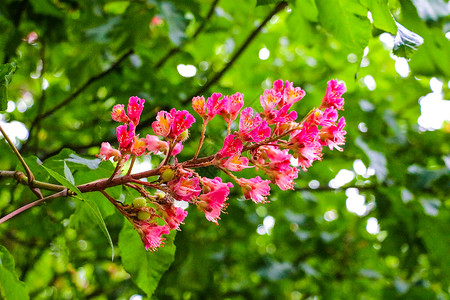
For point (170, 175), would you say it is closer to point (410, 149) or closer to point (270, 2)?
point (270, 2)

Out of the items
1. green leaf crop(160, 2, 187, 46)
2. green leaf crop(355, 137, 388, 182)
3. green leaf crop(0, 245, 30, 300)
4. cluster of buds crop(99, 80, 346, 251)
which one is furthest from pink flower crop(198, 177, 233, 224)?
green leaf crop(355, 137, 388, 182)

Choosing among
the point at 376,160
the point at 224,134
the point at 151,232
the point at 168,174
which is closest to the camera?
the point at 168,174

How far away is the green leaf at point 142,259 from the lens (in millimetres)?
1384

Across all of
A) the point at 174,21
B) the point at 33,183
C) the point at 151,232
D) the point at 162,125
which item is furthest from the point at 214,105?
the point at 174,21

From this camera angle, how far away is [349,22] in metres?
1.35

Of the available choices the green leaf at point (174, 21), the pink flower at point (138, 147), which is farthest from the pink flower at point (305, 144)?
the green leaf at point (174, 21)

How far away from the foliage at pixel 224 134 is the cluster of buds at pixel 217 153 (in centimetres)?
17

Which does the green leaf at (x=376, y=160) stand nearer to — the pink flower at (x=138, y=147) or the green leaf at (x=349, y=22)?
the green leaf at (x=349, y=22)

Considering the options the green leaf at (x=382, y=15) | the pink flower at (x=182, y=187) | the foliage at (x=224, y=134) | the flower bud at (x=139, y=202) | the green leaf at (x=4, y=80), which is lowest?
the foliage at (x=224, y=134)

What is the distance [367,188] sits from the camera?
2.47 meters

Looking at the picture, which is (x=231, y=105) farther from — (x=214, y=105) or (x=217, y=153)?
(x=217, y=153)

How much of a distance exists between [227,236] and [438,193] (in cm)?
129

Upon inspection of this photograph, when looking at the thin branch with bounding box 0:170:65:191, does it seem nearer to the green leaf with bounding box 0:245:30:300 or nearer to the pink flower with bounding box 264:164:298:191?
the green leaf with bounding box 0:245:30:300

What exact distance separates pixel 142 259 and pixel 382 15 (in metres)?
0.96
